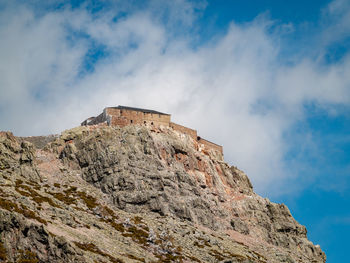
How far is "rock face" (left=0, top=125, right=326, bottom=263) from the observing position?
169ft

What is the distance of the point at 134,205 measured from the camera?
8112 cm

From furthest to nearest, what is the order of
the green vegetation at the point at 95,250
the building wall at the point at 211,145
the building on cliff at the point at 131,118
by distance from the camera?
the building wall at the point at 211,145 → the building on cliff at the point at 131,118 → the green vegetation at the point at 95,250

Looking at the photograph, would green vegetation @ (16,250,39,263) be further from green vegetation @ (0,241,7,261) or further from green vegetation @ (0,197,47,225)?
green vegetation @ (0,197,47,225)

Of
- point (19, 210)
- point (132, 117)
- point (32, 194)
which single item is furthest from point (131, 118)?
point (19, 210)

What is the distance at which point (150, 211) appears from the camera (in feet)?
267

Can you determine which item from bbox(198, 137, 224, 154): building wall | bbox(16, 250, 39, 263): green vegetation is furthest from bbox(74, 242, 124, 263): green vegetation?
bbox(198, 137, 224, 154): building wall

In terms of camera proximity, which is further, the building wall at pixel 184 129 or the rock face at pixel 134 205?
the building wall at pixel 184 129

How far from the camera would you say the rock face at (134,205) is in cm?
5156

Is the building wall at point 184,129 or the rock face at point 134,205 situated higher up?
the building wall at point 184,129

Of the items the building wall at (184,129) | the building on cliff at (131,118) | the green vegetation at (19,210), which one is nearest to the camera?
the green vegetation at (19,210)

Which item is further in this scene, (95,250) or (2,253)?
(95,250)

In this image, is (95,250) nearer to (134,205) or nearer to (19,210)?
(19,210)

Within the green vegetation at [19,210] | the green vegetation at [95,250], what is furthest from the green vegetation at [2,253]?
the green vegetation at [95,250]

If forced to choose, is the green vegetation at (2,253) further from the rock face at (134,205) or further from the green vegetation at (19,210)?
the green vegetation at (19,210)
